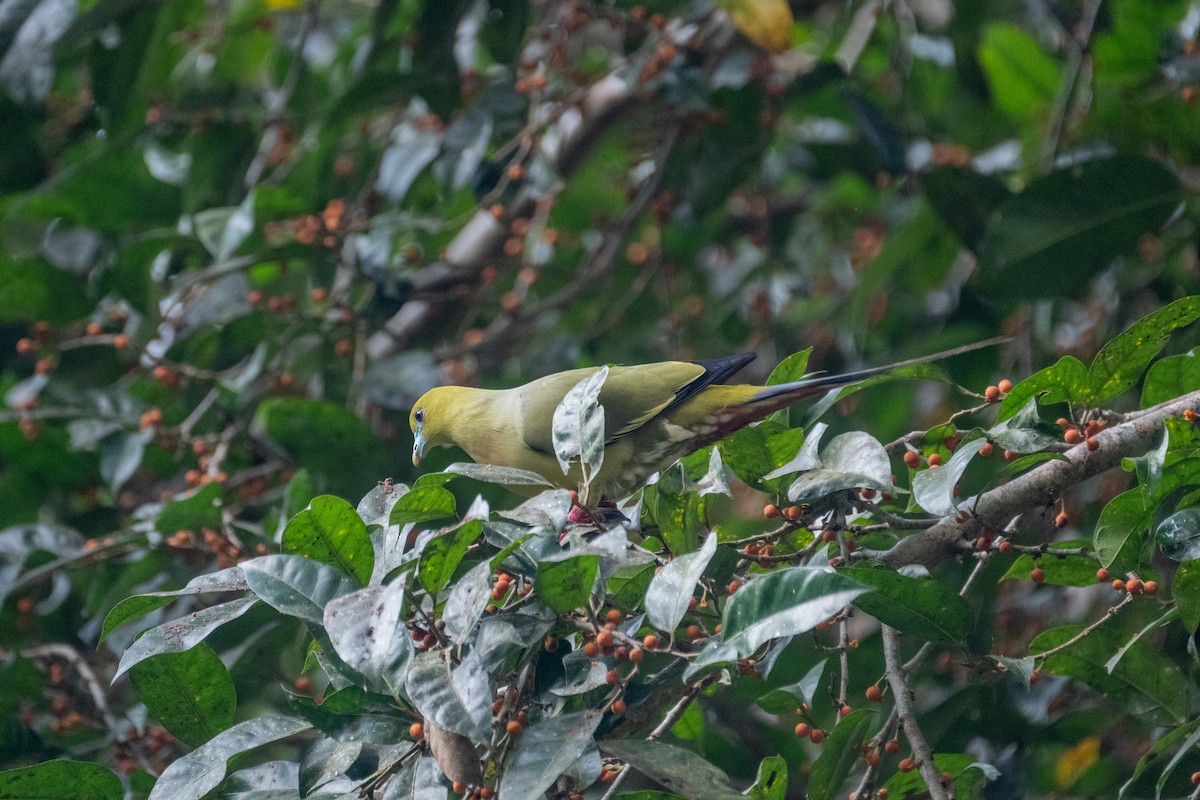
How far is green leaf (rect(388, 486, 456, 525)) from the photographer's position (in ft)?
6.30

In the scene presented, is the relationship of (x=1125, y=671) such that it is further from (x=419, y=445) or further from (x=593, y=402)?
(x=419, y=445)

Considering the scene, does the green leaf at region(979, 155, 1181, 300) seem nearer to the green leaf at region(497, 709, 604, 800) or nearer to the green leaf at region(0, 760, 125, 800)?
the green leaf at region(497, 709, 604, 800)

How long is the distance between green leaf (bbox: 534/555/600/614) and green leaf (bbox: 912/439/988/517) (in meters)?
0.53

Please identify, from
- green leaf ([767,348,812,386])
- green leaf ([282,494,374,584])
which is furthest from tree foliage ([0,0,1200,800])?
green leaf ([767,348,812,386])

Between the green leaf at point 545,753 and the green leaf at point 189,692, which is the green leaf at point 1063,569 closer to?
the green leaf at point 545,753

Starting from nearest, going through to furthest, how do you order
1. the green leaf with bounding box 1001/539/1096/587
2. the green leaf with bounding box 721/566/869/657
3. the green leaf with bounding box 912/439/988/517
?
1. the green leaf with bounding box 721/566/869/657
2. the green leaf with bounding box 912/439/988/517
3. the green leaf with bounding box 1001/539/1096/587

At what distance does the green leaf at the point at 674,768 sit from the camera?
1.68m

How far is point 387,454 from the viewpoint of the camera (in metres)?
3.61

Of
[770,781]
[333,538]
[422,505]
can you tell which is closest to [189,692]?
[333,538]

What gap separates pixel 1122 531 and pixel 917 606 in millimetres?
399

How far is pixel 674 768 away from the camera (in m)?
1.71

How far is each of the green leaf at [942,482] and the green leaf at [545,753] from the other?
61cm

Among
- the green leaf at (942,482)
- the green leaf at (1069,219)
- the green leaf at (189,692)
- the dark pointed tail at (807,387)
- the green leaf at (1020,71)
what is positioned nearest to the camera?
the green leaf at (942,482)

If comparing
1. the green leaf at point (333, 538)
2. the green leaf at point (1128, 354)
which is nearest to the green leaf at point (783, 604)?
the green leaf at point (333, 538)
